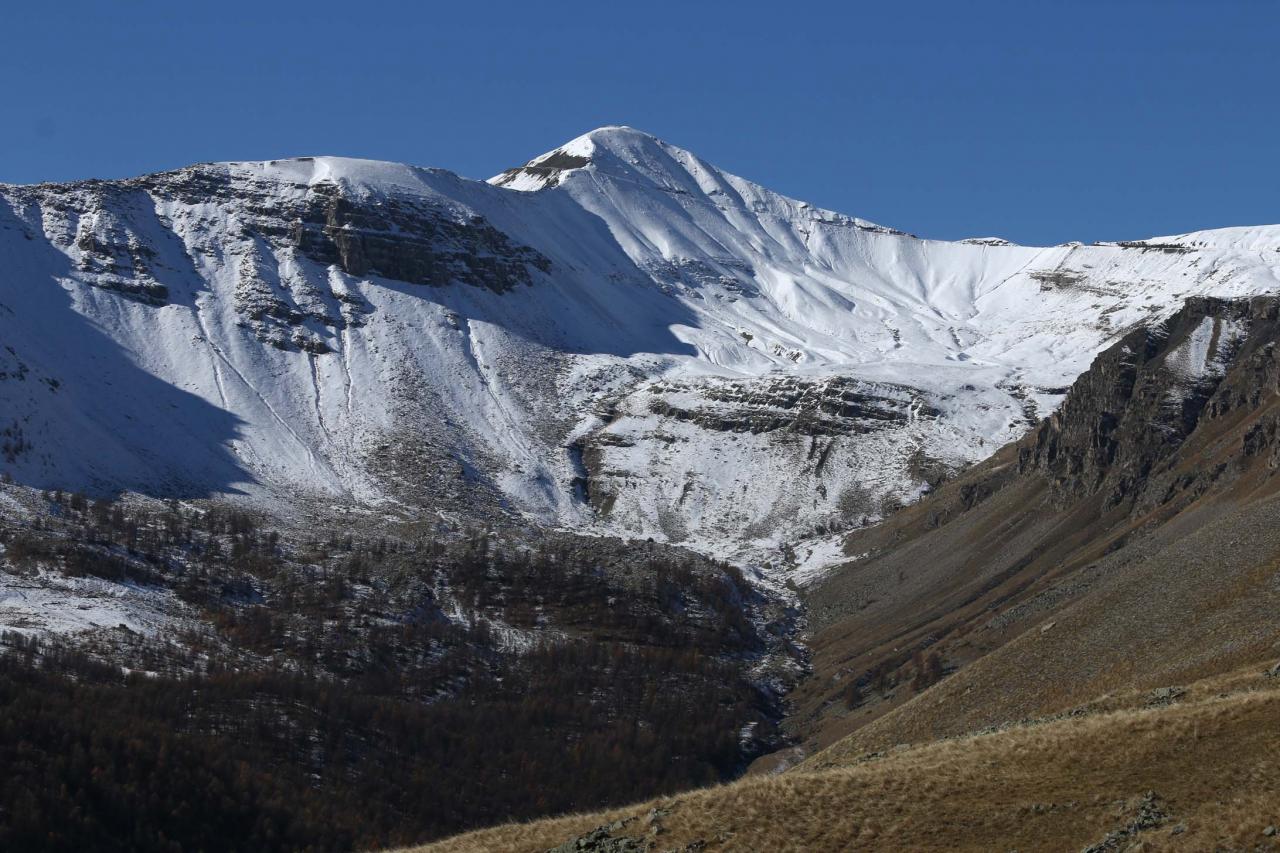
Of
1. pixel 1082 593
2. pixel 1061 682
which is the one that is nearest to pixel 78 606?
pixel 1082 593

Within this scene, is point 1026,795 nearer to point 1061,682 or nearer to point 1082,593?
point 1061,682

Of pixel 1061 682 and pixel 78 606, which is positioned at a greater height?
pixel 78 606

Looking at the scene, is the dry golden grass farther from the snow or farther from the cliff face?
the snow

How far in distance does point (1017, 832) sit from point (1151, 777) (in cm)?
406

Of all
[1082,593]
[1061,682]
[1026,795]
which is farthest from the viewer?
[1082,593]

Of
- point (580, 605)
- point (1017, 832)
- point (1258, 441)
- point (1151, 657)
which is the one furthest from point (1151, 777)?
point (580, 605)

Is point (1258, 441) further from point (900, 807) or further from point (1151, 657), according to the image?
point (900, 807)

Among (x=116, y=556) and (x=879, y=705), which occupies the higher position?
(x=116, y=556)

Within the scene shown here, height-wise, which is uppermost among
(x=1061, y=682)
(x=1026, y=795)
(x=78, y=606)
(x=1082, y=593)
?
(x=78, y=606)

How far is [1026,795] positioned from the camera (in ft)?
135

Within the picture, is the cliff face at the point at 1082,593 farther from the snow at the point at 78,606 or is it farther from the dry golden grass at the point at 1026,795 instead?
the snow at the point at 78,606

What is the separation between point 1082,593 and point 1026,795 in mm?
99125

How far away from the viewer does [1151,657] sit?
91688 mm

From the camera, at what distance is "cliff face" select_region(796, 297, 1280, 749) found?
9344cm
